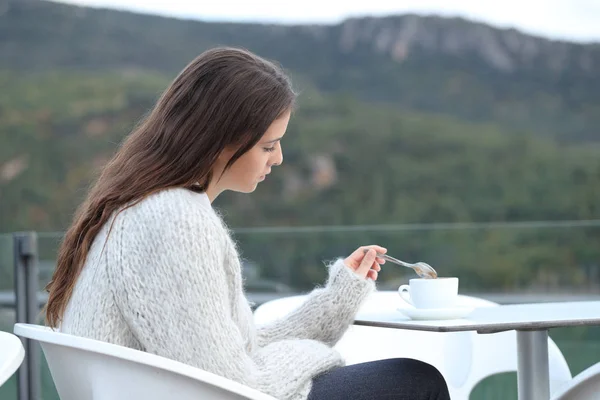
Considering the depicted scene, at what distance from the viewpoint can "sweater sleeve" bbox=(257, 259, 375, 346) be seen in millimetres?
1499

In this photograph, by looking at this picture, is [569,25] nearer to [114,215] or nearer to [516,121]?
[516,121]

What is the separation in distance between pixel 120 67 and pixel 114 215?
13.1m

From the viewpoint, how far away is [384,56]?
557 inches

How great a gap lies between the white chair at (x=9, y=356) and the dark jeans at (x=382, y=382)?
0.45 m

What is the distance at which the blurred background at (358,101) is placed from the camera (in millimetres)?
13211

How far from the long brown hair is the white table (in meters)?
0.37

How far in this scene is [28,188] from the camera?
1309 cm

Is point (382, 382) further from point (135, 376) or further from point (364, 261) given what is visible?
point (135, 376)

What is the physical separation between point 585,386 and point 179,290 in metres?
0.59

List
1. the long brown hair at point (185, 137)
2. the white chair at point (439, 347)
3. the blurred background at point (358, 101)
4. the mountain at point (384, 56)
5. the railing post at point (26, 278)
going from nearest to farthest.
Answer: the long brown hair at point (185, 137)
the white chair at point (439, 347)
the railing post at point (26, 278)
the blurred background at point (358, 101)
the mountain at point (384, 56)

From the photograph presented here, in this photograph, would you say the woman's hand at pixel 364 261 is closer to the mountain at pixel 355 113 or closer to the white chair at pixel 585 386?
the white chair at pixel 585 386

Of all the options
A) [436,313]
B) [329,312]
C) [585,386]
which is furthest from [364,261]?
[585,386]

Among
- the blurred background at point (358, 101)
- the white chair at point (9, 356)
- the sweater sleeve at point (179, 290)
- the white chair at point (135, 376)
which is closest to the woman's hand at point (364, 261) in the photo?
the sweater sleeve at point (179, 290)

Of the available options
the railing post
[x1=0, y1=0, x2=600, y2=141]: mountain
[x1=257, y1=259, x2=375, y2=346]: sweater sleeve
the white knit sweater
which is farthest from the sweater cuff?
[x1=0, y1=0, x2=600, y2=141]: mountain
